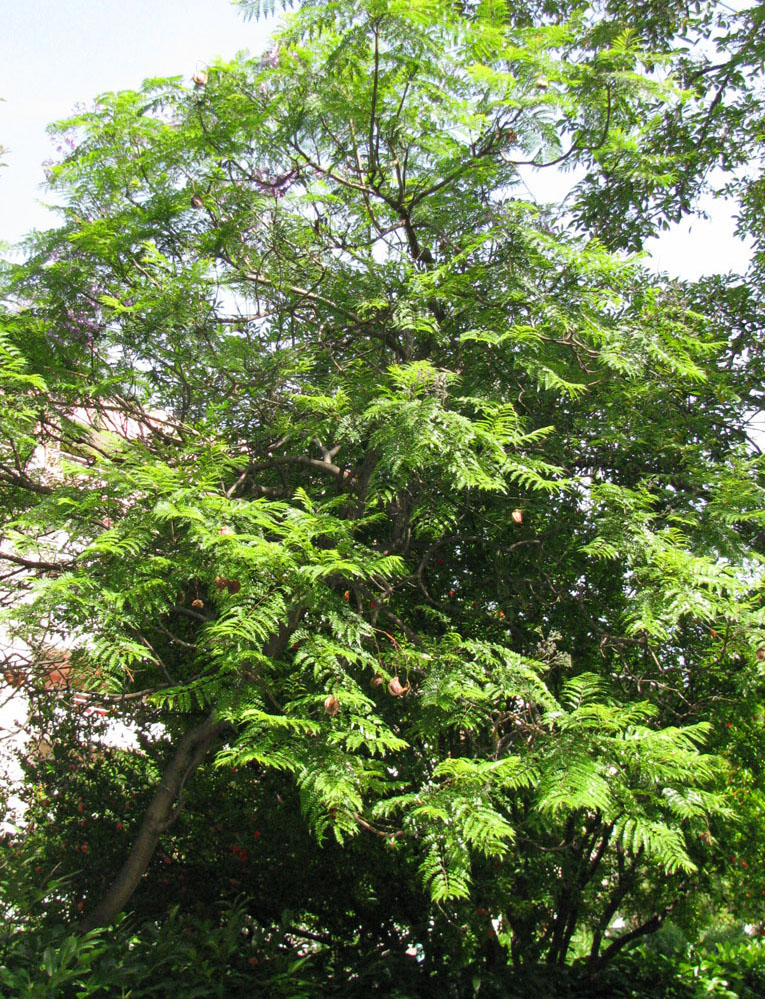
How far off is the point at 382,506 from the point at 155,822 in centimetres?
199

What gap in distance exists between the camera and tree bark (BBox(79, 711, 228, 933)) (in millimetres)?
4348

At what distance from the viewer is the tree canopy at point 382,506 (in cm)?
344

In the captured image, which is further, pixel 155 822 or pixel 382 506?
pixel 382 506

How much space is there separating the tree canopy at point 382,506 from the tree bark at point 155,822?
0.8 inches

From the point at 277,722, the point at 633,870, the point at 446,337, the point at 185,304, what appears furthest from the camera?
the point at 633,870

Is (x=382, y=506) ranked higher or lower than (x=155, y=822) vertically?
higher

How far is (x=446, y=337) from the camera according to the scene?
4.57 m

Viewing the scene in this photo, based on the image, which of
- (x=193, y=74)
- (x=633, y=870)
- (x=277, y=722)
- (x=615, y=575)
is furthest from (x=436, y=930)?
(x=193, y=74)

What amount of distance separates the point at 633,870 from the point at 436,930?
132 centimetres

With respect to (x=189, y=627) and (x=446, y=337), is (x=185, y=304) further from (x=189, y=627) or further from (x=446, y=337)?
(x=189, y=627)

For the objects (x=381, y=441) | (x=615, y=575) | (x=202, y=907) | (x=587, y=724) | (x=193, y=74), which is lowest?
(x=202, y=907)

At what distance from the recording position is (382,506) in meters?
4.63

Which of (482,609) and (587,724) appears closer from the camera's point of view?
(587,724)

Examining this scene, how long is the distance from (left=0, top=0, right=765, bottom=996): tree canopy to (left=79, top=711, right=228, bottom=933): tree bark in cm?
2
